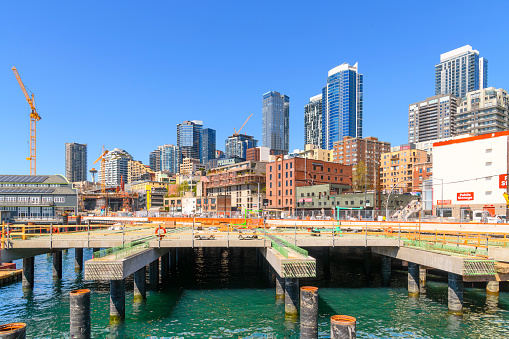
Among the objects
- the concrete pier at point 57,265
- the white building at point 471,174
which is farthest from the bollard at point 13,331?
the white building at point 471,174

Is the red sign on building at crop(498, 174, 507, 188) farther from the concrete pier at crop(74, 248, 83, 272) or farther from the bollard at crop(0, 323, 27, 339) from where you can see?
the bollard at crop(0, 323, 27, 339)

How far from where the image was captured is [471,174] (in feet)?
295

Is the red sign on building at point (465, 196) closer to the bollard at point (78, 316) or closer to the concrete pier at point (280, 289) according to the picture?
the concrete pier at point (280, 289)

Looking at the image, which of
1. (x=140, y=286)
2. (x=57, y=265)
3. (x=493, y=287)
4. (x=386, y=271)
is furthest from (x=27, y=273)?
(x=493, y=287)

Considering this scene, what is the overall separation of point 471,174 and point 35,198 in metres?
138

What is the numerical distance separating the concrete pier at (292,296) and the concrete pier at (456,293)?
12700 mm

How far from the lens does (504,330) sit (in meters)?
26.0

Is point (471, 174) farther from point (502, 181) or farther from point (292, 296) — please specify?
point (292, 296)

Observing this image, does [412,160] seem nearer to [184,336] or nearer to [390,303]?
[390,303]

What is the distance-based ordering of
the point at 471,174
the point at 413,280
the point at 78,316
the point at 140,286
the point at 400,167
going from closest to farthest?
1. the point at 78,316
2. the point at 140,286
3. the point at 413,280
4. the point at 471,174
5. the point at 400,167

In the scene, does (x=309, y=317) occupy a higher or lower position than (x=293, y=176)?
lower

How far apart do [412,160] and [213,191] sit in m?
98.5

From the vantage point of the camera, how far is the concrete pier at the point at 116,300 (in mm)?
26984

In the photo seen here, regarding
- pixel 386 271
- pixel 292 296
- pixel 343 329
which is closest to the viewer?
pixel 343 329
